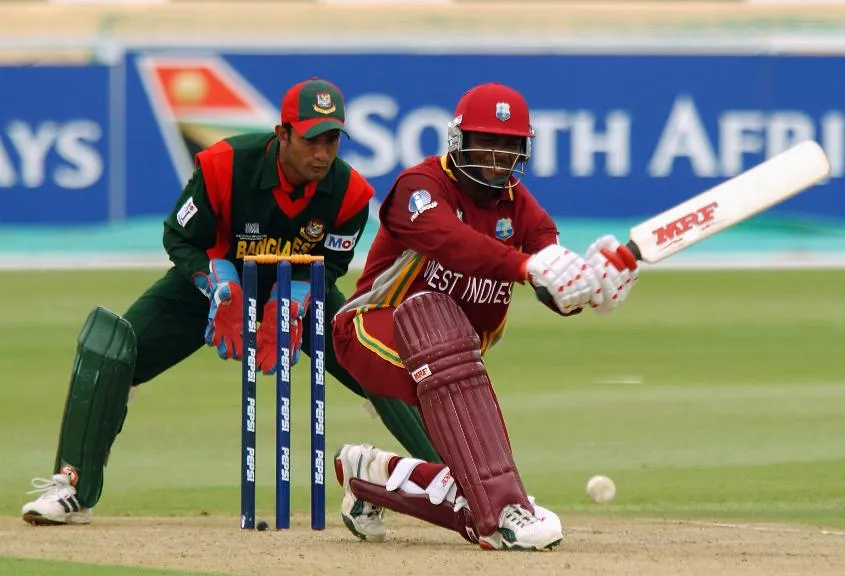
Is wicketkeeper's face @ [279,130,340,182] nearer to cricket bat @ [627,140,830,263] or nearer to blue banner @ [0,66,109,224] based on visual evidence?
cricket bat @ [627,140,830,263]

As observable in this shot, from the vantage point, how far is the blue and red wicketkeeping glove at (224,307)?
6531 mm

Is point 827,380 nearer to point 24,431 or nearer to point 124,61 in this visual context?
point 24,431

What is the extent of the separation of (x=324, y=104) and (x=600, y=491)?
196cm

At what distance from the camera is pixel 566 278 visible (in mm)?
5555

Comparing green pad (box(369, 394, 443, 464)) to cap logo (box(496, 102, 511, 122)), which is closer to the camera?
cap logo (box(496, 102, 511, 122))

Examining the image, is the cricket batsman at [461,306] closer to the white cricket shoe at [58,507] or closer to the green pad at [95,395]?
the green pad at [95,395]

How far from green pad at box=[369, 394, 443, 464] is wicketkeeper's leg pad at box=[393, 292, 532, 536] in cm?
115

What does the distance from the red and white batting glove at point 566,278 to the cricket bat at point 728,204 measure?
175 mm

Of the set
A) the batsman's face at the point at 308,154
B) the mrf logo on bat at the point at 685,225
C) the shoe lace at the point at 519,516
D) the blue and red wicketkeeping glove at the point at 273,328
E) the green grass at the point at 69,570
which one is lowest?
the green grass at the point at 69,570

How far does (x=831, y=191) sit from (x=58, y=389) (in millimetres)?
8024

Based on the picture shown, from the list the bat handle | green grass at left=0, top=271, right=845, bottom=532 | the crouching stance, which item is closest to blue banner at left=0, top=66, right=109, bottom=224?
green grass at left=0, top=271, right=845, bottom=532

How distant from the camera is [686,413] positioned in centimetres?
967

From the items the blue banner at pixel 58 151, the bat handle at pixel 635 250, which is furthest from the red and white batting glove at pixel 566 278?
the blue banner at pixel 58 151

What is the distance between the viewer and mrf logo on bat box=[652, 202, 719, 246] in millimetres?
5625
